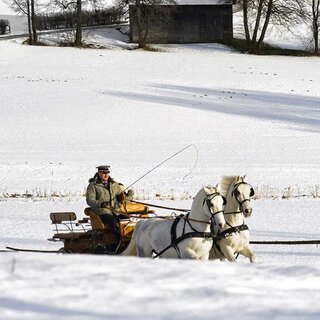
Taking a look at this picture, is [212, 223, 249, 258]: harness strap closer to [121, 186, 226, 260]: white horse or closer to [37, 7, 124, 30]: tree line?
[121, 186, 226, 260]: white horse

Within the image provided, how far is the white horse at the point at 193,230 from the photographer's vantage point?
9000 millimetres

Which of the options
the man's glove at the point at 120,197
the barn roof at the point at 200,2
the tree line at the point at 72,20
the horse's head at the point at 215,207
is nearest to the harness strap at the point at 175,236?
the horse's head at the point at 215,207

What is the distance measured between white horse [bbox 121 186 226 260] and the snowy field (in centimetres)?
193

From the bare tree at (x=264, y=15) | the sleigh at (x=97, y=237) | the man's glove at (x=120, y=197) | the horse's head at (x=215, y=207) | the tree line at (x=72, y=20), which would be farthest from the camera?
the tree line at (x=72, y=20)

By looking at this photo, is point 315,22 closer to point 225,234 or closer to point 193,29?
point 193,29

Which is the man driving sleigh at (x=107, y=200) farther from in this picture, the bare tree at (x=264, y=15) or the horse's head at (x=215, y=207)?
the bare tree at (x=264, y=15)

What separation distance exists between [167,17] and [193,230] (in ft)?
166

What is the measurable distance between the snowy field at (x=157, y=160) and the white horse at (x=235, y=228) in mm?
1417

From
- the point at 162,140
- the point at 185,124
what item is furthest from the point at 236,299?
the point at 185,124

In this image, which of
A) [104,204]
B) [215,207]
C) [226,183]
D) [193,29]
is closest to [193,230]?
[215,207]

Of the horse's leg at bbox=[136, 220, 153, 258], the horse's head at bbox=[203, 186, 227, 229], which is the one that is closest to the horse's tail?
the horse's leg at bbox=[136, 220, 153, 258]

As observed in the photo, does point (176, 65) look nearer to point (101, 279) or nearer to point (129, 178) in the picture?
point (129, 178)

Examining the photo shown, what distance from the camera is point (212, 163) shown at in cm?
2366

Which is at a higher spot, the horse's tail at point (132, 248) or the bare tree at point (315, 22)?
the bare tree at point (315, 22)
